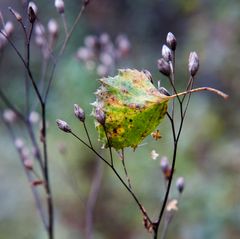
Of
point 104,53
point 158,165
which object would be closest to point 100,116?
point 104,53

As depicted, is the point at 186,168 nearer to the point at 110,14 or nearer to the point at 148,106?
the point at 148,106

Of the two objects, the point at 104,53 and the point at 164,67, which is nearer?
the point at 164,67

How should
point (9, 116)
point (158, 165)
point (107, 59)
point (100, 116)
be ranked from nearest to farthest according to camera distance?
point (100, 116) → point (9, 116) → point (107, 59) → point (158, 165)

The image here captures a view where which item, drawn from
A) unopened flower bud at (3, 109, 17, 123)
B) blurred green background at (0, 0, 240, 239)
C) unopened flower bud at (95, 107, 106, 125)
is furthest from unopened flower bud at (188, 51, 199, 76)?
blurred green background at (0, 0, 240, 239)

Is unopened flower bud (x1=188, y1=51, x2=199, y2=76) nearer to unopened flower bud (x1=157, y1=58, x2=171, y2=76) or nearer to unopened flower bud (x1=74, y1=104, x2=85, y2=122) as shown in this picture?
unopened flower bud (x1=157, y1=58, x2=171, y2=76)

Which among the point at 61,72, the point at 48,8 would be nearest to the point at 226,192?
the point at 61,72

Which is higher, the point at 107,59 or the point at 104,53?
the point at 104,53

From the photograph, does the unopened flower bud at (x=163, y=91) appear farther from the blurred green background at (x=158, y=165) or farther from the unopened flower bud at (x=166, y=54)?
the blurred green background at (x=158, y=165)

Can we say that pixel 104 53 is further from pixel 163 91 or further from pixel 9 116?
pixel 163 91
